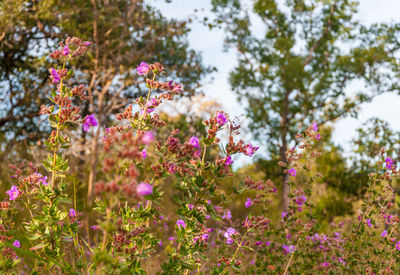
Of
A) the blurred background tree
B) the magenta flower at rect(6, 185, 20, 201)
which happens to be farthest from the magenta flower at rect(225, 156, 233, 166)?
the blurred background tree

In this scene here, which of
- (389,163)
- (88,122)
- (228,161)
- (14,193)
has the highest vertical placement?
(389,163)

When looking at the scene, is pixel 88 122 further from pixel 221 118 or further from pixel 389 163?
pixel 389 163

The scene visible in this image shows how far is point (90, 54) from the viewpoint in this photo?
8.51 meters

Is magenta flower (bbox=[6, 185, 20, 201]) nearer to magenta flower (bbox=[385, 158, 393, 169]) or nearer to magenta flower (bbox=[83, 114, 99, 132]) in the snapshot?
magenta flower (bbox=[83, 114, 99, 132])

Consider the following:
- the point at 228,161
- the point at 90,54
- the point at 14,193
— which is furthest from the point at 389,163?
the point at 90,54

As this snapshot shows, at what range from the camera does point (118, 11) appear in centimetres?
921

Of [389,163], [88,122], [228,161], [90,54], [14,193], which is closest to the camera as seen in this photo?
[228,161]

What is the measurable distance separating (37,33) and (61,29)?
141 centimetres

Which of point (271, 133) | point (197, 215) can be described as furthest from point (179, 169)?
point (271, 133)

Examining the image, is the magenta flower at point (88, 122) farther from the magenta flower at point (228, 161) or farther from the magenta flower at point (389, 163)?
the magenta flower at point (389, 163)

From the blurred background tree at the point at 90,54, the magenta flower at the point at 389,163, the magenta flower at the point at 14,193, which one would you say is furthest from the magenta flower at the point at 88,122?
the blurred background tree at the point at 90,54

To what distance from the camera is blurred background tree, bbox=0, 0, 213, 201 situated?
8.50m

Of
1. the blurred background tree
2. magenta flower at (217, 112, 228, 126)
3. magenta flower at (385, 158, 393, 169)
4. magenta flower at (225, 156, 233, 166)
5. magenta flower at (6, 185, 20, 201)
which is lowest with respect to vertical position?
magenta flower at (6, 185, 20, 201)

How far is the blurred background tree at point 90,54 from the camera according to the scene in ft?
27.9
